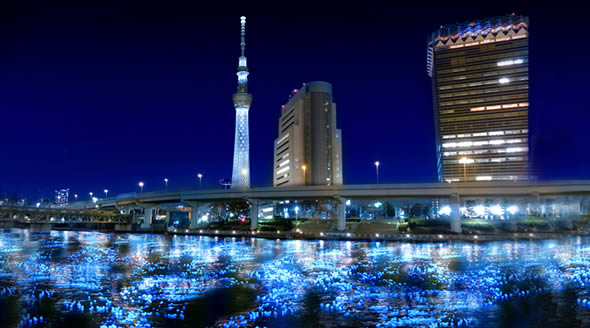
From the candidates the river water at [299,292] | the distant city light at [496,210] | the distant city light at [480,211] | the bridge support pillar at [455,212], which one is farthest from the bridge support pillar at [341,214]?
the distant city light at [480,211]

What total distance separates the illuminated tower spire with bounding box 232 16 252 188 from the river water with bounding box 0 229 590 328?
4769 inches

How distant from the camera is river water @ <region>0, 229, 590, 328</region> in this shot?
845 inches

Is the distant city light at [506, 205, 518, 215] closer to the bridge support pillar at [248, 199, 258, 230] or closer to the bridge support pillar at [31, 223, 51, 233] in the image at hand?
the bridge support pillar at [248, 199, 258, 230]

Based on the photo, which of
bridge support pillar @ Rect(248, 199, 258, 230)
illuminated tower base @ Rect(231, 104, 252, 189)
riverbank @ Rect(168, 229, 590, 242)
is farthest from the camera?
illuminated tower base @ Rect(231, 104, 252, 189)

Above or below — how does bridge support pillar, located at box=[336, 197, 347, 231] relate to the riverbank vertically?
above

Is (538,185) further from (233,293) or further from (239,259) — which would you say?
(233,293)

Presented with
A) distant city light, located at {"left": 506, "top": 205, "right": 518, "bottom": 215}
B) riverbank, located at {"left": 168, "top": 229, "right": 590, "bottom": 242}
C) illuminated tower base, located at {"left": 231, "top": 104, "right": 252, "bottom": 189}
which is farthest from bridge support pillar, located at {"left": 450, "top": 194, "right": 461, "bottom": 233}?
illuminated tower base, located at {"left": 231, "top": 104, "right": 252, "bottom": 189}

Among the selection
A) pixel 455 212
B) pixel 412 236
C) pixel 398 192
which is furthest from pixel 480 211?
pixel 412 236

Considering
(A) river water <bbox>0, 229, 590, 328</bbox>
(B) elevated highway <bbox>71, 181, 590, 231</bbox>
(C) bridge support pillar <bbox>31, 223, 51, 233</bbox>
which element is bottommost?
(A) river water <bbox>0, 229, 590, 328</bbox>

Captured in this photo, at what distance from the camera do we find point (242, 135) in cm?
17275

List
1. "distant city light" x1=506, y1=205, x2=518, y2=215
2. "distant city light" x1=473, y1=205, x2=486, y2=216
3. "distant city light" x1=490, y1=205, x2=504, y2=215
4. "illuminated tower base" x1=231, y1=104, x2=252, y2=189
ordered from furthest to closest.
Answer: "distant city light" x1=473, y1=205, x2=486, y2=216 → "illuminated tower base" x1=231, y1=104, x2=252, y2=189 → "distant city light" x1=490, y1=205, x2=504, y2=215 → "distant city light" x1=506, y1=205, x2=518, y2=215

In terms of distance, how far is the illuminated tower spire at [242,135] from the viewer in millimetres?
167875

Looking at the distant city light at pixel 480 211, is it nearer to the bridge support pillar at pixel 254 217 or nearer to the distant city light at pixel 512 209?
the distant city light at pixel 512 209

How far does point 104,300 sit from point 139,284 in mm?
5562
